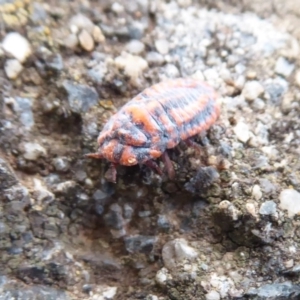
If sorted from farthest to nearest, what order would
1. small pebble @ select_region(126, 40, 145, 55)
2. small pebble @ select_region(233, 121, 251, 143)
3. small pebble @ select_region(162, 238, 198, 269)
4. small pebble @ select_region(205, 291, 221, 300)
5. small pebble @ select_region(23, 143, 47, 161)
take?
small pebble @ select_region(126, 40, 145, 55) → small pebble @ select_region(233, 121, 251, 143) → small pebble @ select_region(23, 143, 47, 161) → small pebble @ select_region(162, 238, 198, 269) → small pebble @ select_region(205, 291, 221, 300)

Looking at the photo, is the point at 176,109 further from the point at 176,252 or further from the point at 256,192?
the point at 176,252

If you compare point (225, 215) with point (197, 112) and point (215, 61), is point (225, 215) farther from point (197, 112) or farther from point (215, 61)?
point (215, 61)

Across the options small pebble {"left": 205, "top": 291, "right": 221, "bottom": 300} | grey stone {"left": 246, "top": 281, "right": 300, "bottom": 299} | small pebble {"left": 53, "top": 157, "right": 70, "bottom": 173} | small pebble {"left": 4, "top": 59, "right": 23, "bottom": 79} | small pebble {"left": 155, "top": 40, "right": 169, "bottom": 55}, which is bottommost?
small pebble {"left": 205, "top": 291, "right": 221, "bottom": 300}

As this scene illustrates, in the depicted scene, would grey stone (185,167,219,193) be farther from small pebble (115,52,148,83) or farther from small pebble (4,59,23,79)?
small pebble (4,59,23,79)

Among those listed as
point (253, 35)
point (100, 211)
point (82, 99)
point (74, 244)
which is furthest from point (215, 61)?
point (74, 244)

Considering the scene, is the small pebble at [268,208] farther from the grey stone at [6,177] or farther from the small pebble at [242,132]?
the grey stone at [6,177]

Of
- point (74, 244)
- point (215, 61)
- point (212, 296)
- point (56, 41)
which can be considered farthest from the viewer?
point (215, 61)

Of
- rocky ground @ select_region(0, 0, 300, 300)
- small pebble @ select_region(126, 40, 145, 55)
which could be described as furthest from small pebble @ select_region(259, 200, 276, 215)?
small pebble @ select_region(126, 40, 145, 55)
